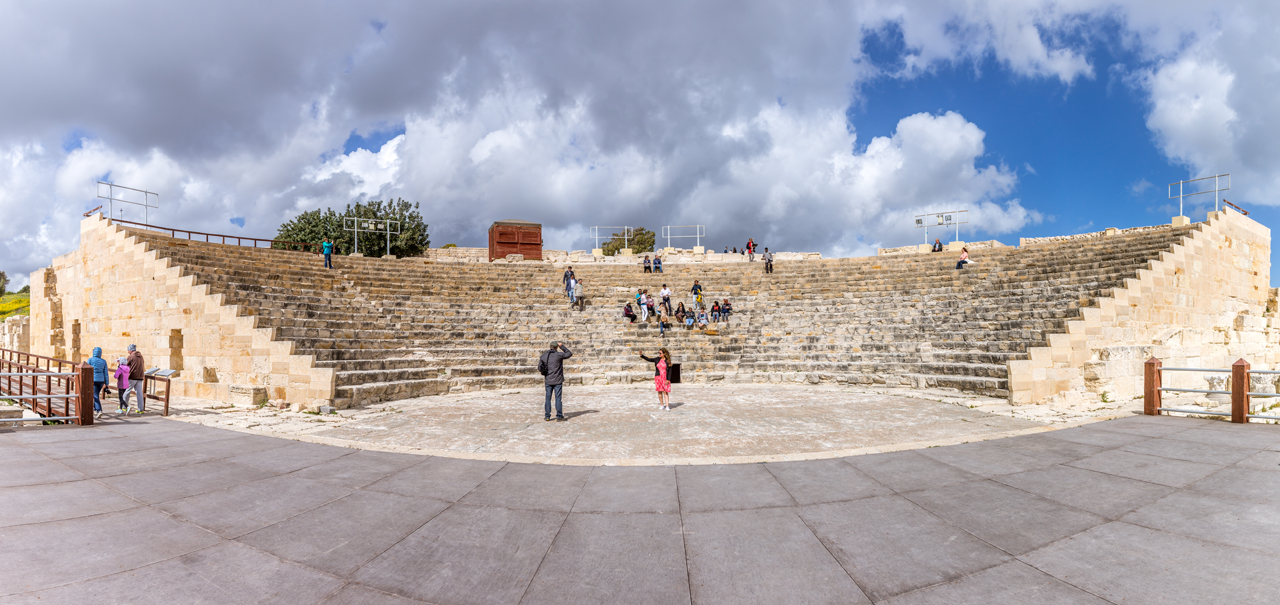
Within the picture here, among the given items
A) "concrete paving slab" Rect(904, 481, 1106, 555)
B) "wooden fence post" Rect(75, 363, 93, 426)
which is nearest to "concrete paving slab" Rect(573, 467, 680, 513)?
"concrete paving slab" Rect(904, 481, 1106, 555)

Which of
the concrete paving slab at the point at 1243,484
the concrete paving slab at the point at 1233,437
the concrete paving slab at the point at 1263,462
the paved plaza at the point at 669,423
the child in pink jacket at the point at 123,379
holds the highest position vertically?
the child in pink jacket at the point at 123,379

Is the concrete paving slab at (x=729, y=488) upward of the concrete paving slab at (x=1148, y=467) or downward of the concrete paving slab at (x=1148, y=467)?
downward

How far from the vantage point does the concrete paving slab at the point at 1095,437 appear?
700cm

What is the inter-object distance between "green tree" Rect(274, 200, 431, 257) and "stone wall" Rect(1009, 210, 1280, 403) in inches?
1708

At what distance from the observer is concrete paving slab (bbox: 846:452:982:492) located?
17.5ft

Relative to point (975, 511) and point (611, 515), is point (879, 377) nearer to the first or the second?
point (975, 511)

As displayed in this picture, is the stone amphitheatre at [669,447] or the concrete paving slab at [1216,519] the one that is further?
the concrete paving slab at [1216,519]

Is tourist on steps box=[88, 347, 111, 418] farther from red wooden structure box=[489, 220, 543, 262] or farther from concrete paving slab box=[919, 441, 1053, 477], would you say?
red wooden structure box=[489, 220, 543, 262]

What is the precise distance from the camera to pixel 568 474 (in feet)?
19.2

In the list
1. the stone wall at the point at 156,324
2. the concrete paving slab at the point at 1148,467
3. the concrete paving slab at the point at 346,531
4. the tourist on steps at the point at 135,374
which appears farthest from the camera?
the stone wall at the point at 156,324

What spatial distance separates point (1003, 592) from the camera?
320 cm

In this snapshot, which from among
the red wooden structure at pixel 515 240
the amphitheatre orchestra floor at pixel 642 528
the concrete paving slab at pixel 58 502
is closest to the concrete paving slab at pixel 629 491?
the amphitheatre orchestra floor at pixel 642 528

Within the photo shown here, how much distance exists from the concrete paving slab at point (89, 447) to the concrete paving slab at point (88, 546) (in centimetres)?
314

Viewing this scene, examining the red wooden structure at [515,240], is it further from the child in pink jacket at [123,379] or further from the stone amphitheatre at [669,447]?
the child in pink jacket at [123,379]
